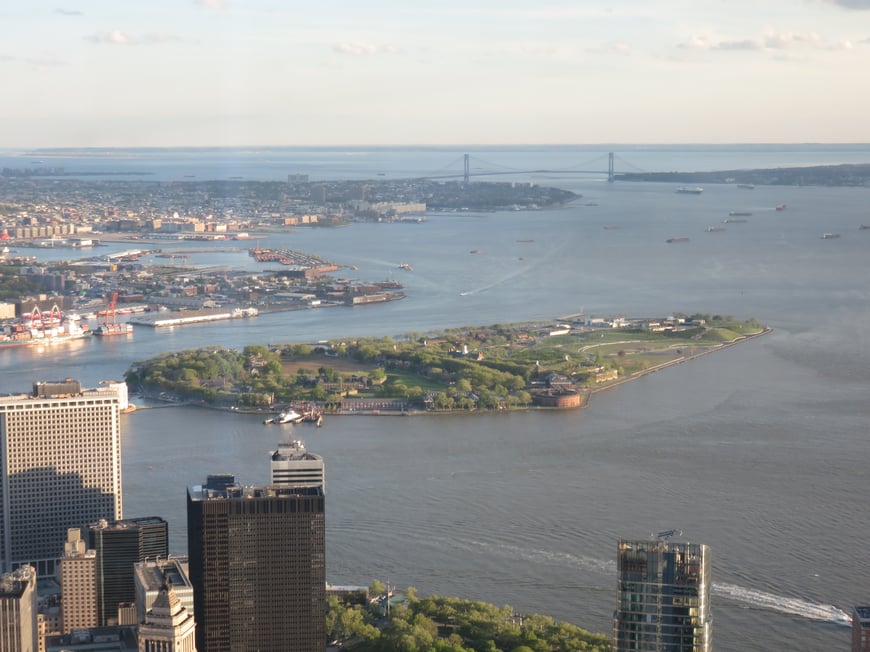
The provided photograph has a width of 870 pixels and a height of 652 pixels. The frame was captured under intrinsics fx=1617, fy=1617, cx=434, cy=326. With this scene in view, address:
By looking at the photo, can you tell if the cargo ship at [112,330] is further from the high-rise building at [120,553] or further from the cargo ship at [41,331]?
the high-rise building at [120,553]

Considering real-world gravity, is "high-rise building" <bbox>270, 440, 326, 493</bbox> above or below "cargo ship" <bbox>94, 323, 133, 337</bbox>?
above

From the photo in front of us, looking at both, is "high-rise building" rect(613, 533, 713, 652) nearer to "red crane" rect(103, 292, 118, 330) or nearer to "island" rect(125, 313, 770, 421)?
"island" rect(125, 313, 770, 421)

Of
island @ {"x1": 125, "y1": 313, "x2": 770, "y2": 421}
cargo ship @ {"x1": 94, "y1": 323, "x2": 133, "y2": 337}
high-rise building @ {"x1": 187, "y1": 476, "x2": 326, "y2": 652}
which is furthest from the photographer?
cargo ship @ {"x1": 94, "y1": 323, "x2": 133, "y2": 337}

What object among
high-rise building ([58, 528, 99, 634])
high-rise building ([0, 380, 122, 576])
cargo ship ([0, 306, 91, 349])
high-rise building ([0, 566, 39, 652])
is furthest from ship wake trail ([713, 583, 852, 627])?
cargo ship ([0, 306, 91, 349])

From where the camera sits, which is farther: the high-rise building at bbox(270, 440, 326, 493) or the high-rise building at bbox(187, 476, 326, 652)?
the high-rise building at bbox(270, 440, 326, 493)

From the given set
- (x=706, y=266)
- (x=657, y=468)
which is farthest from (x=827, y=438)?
(x=706, y=266)

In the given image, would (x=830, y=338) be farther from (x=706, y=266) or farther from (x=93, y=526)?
(x=93, y=526)

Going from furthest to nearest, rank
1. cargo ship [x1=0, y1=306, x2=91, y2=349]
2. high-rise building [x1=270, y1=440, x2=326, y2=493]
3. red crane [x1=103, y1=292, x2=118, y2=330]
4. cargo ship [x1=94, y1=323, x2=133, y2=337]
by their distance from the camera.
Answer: red crane [x1=103, y1=292, x2=118, y2=330] → cargo ship [x1=94, y1=323, x2=133, y2=337] → cargo ship [x1=0, y1=306, x2=91, y2=349] → high-rise building [x1=270, y1=440, x2=326, y2=493]
